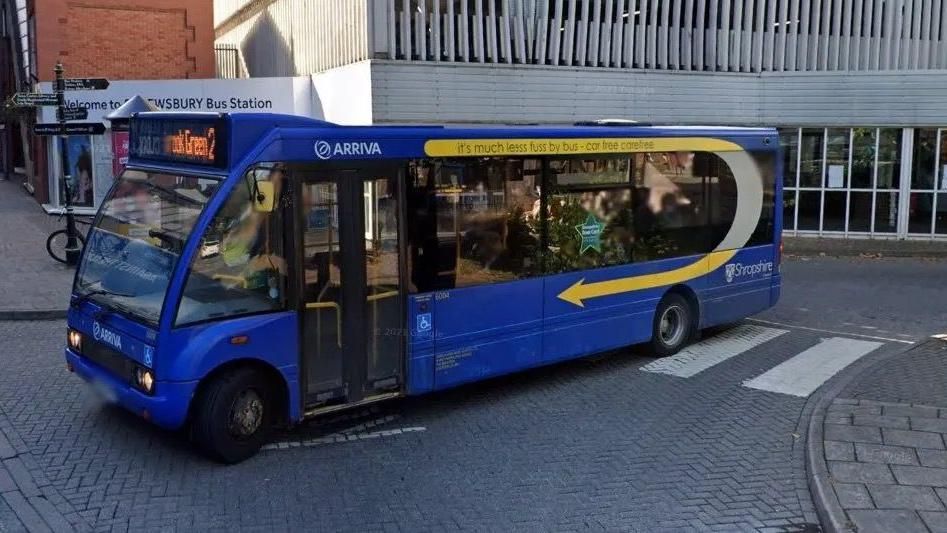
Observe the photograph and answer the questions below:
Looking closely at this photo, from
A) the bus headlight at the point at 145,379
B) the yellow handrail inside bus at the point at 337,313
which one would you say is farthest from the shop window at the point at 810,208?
the bus headlight at the point at 145,379

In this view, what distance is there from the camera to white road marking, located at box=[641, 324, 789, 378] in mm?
9172

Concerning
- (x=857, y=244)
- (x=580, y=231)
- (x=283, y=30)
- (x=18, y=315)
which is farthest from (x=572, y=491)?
(x=283, y=30)

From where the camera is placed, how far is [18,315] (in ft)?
35.4

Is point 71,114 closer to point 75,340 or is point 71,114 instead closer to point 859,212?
point 75,340

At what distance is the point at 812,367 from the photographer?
9.26 meters

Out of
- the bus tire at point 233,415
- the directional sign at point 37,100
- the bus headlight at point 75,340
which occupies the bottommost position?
the bus tire at point 233,415

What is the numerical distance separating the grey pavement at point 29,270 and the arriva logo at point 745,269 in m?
8.25

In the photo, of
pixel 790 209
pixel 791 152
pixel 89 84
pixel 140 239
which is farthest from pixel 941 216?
pixel 140 239

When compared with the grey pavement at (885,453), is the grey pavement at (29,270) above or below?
above

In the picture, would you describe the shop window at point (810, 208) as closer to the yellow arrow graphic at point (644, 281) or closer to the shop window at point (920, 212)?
the shop window at point (920, 212)

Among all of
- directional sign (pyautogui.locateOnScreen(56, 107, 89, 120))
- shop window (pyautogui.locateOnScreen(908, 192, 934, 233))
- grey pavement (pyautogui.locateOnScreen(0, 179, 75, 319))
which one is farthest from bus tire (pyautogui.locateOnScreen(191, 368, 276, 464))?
shop window (pyautogui.locateOnScreen(908, 192, 934, 233))

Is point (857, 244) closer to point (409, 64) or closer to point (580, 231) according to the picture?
point (409, 64)

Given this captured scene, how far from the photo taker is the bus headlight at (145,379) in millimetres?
5910

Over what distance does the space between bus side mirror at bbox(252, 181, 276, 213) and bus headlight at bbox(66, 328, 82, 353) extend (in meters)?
1.88
